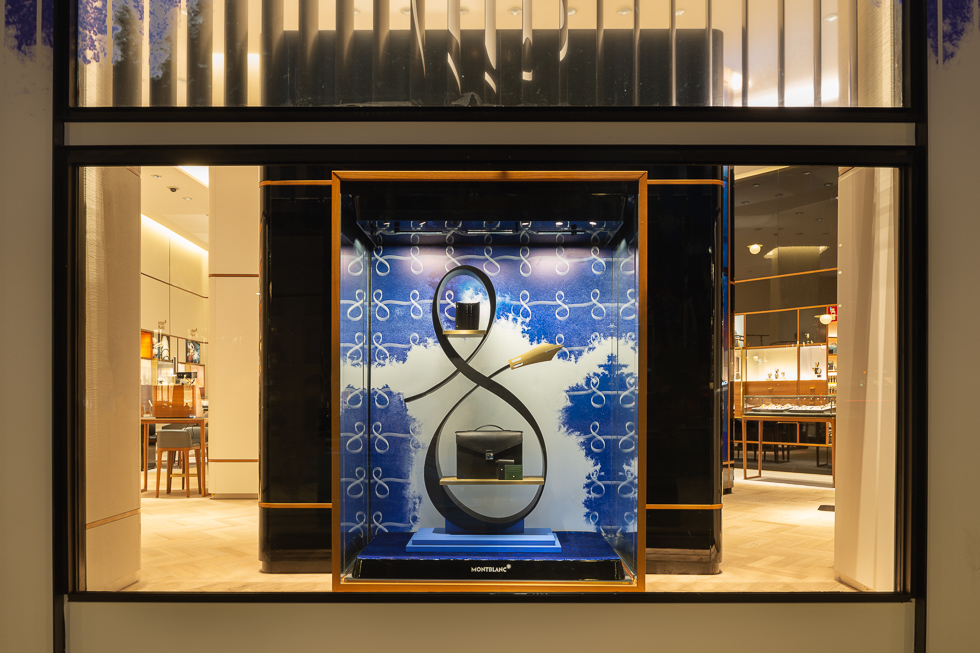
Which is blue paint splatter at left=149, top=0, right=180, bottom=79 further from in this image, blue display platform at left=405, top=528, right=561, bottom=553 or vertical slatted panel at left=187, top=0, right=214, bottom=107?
blue display platform at left=405, top=528, right=561, bottom=553

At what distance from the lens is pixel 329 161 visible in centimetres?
276

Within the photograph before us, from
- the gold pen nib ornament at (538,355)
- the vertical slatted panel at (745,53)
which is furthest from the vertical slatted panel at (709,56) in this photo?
the gold pen nib ornament at (538,355)

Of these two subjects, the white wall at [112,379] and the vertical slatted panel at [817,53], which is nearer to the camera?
the vertical slatted panel at [817,53]

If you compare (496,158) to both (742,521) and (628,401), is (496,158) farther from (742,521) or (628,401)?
(742,521)

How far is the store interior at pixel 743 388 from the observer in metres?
3.29

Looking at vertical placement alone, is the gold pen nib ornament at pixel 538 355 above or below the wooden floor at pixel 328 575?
above

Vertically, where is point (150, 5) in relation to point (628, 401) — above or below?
above
